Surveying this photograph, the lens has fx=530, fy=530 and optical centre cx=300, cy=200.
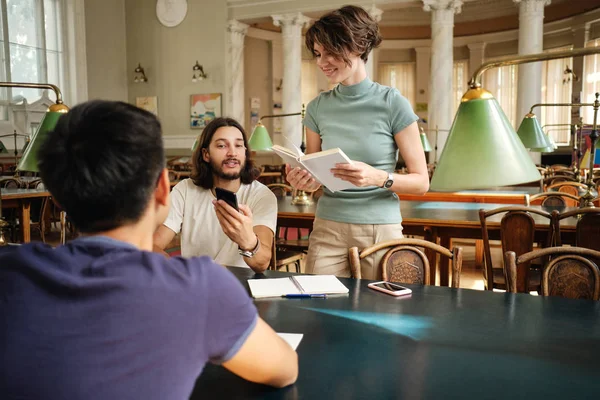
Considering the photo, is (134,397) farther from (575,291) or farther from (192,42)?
(192,42)

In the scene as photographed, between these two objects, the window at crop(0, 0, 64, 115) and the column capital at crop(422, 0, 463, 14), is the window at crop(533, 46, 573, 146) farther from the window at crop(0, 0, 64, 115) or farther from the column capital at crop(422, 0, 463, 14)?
the window at crop(0, 0, 64, 115)

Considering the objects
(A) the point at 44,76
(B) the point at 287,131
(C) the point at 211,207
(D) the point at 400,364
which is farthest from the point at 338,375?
(A) the point at 44,76

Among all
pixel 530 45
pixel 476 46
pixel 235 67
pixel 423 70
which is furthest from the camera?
pixel 423 70

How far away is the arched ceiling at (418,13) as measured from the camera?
10.8 meters

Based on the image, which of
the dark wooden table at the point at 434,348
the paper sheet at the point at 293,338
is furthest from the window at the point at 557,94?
the paper sheet at the point at 293,338

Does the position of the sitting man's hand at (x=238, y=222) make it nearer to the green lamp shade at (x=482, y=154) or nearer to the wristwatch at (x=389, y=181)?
the wristwatch at (x=389, y=181)

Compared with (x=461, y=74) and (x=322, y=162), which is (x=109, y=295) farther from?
(x=461, y=74)

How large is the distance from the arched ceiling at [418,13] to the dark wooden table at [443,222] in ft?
24.4

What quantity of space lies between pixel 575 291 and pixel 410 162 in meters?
0.70

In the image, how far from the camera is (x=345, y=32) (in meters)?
1.83

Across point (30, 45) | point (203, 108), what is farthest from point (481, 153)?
point (30, 45)

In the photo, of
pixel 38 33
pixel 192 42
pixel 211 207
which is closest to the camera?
pixel 211 207

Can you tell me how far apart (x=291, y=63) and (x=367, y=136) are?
9.55 meters

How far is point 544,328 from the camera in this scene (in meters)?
1.31
